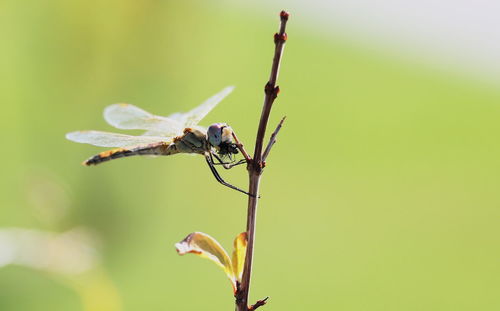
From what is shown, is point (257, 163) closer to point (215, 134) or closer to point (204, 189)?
point (215, 134)

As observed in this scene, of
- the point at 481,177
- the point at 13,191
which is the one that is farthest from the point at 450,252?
the point at 13,191

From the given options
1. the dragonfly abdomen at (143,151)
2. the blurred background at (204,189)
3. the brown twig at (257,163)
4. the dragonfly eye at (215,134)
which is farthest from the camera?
the blurred background at (204,189)

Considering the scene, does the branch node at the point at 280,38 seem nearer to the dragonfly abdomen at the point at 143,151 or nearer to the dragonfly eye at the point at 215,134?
the dragonfly eye at the point at 215,134

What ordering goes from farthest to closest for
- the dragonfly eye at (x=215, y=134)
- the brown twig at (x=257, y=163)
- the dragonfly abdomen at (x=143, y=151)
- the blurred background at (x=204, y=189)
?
the blurred background at (x=204, y=189) → the dragonfly abdomen at (x=143, y=151) → the dragonfly eye at (x=215, y=134) → the brown twig at (x=257, y=163)

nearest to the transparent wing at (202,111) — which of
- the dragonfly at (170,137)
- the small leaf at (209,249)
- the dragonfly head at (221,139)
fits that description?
the dragonfly at (170,137)

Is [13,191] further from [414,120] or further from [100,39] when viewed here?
[414,120]

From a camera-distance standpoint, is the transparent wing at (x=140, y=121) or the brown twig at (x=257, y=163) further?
the transparent wing at (x=140, y=121)

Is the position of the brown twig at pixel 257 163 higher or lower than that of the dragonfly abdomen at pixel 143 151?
higher
